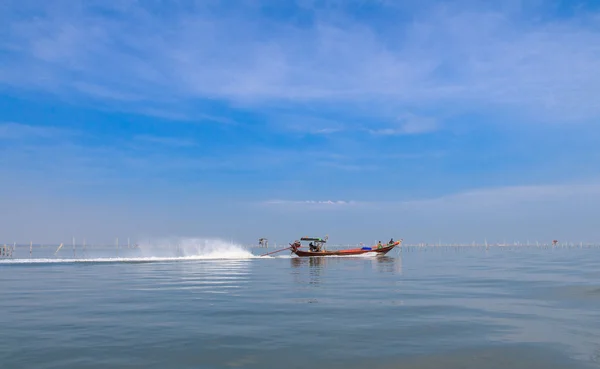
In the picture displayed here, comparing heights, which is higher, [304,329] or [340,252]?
[340,252]

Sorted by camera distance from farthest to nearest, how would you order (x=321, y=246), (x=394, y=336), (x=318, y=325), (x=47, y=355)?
1. (x=321, y=246)
2. (x=318, y=325)
3. (x=394, y=336)
4. (x=47, y=355)

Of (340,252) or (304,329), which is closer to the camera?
(304,329)

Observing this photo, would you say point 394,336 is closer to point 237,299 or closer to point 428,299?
point 428,299

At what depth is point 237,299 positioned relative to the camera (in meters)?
25.4

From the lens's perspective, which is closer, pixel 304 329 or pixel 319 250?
pixel 304 329

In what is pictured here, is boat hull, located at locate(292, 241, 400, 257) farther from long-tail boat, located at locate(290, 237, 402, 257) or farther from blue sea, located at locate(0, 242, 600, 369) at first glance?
blue sea, located at locate(0, 242, 600, 369)

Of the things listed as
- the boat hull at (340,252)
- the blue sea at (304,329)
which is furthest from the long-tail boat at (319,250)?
the blue sea at (304,329)

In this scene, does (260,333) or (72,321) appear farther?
(72,321)

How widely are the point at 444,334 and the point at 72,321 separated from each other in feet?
45.0

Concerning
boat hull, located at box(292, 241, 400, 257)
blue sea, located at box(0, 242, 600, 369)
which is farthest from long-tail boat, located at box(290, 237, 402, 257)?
blue sea, located at box(0, 242, 600, 369)

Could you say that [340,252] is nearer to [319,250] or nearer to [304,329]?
[319,250]

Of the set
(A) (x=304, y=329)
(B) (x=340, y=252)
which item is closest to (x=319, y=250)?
(B) (x=340, y=252)

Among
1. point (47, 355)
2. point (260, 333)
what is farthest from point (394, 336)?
point (47, 355)

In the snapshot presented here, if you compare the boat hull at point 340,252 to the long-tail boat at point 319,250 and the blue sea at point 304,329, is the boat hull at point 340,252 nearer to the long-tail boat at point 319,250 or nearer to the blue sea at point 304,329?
the long-tail boat at point 319,250
